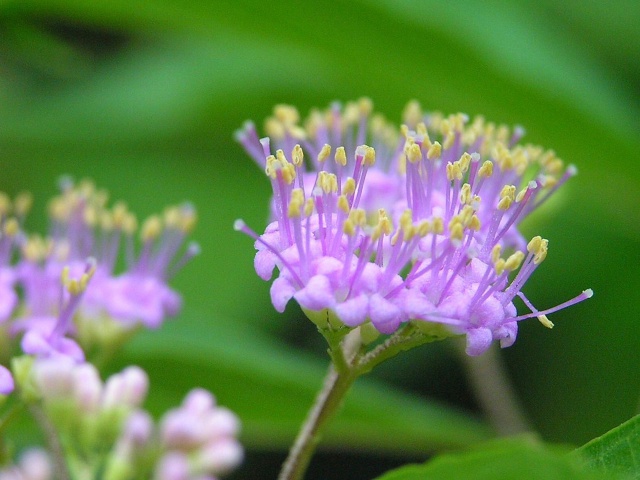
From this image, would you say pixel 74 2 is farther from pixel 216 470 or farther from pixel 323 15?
pixel 216 470

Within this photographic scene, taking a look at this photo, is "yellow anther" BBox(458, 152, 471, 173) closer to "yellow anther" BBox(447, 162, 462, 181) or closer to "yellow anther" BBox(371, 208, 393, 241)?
"yellow anther" BBox(447, 162, 462, 181)

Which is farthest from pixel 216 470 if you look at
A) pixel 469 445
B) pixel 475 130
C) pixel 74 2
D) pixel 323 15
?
pixel 74 2

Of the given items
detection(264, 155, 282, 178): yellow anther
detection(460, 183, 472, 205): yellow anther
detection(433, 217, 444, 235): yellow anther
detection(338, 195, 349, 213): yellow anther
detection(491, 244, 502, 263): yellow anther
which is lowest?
detection(491, 244, 502, 263): yellow anther

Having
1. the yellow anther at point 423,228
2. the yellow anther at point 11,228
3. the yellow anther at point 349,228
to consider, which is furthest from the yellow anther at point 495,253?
the yellow anther at point 11,228

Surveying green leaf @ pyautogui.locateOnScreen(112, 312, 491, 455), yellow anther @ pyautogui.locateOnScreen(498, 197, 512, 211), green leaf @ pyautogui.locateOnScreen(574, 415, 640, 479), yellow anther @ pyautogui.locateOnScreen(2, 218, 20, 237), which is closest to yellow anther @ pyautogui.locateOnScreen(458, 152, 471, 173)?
yellow anther @ pyautogui.locateOnScreen(498, 197, 512, 211)

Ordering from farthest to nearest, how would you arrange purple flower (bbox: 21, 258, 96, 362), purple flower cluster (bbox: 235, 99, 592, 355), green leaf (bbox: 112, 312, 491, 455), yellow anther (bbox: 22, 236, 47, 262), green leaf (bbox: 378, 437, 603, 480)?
green leaf (bbox: 112, 312, 491, 455)
yellow anther (bbox: 22, 236, 47, 262)
purple flower (bbox: 21, 258, 96, 362)
purple flower cluster (bbox: 235, 99, 592, 355)
green leaf (bbox: 378, 437, 603, 480)

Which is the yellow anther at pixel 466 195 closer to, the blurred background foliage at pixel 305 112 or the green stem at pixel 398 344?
the green stem at pixel 398 344

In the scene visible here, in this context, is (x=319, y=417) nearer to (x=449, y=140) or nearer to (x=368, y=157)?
(x=368, y=157)
